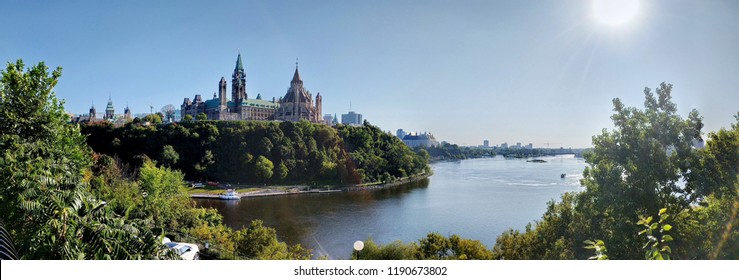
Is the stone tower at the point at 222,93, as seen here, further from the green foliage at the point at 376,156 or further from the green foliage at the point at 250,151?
the green foliage at the point at 376,156

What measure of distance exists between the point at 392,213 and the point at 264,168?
350 inches

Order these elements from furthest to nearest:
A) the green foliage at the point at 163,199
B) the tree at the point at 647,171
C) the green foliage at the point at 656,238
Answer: the green foliage at the point at 163,199
the tree at the point at 647,171
the green foliage at the point at 656,238

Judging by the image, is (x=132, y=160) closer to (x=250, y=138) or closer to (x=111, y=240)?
(x=250, y=138)

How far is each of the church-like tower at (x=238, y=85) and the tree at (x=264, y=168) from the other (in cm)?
1153

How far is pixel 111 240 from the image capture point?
1474mm

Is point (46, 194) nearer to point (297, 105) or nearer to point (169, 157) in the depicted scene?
point (169, 157)

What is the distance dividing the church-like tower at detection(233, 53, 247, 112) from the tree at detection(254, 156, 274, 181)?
37.8ft

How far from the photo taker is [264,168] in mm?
19516

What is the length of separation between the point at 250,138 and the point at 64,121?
19.9 m

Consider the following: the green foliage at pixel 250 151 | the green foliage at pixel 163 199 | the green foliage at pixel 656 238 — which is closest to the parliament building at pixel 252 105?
the green foliage at pixel 250 151

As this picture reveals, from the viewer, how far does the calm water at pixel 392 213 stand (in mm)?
9453

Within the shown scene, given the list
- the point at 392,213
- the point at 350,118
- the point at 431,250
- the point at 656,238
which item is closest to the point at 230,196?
the point at 392,213
